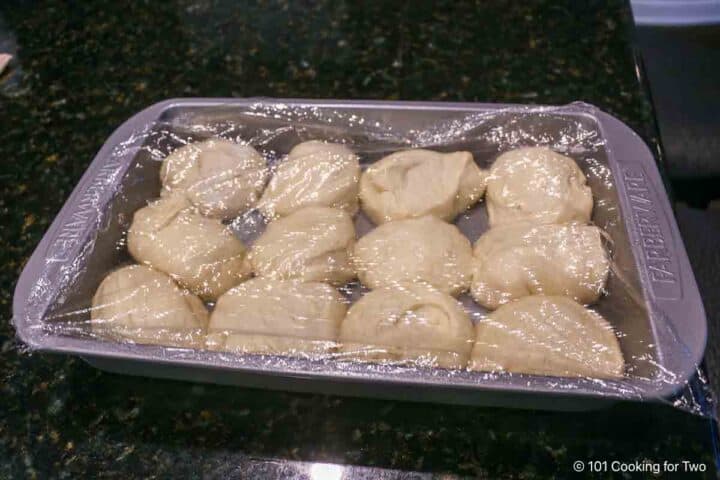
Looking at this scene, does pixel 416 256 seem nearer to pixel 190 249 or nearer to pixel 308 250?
pixel 308 250

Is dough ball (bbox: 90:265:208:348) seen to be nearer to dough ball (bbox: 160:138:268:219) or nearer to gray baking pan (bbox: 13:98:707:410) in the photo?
gray baking pan (bbox: 13:98:707:410)

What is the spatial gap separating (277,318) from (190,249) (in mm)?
202

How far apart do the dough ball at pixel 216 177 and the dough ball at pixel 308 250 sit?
0.33ft

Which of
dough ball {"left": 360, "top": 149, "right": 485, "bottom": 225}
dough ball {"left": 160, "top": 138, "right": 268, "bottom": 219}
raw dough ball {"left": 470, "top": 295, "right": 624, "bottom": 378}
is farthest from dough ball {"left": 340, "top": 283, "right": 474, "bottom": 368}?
dough ball {"left": 160, "top": 138, "right": 268, "bottom": 219}

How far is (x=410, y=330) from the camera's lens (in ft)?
2.43

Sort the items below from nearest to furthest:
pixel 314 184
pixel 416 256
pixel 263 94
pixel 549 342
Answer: pixel 549 342 < pixel 416 256 < pixel 314 184 < pixel 263 94

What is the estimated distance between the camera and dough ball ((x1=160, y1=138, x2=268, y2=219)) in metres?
0.96

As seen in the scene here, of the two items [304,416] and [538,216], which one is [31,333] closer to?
[304,416]

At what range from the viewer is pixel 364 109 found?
1.02 m

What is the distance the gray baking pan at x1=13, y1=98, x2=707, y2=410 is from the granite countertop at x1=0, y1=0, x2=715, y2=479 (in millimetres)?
52

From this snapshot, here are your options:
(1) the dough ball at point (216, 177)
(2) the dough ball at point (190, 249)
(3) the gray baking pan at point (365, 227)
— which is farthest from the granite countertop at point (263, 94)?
(1) the dough ball at point (216, 177)

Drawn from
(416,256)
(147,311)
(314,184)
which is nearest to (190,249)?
(147,311)

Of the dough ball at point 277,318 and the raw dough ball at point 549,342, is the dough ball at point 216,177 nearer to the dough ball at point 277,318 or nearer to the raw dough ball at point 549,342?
the dough ball at point 277,318

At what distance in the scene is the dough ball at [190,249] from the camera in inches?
34.3
